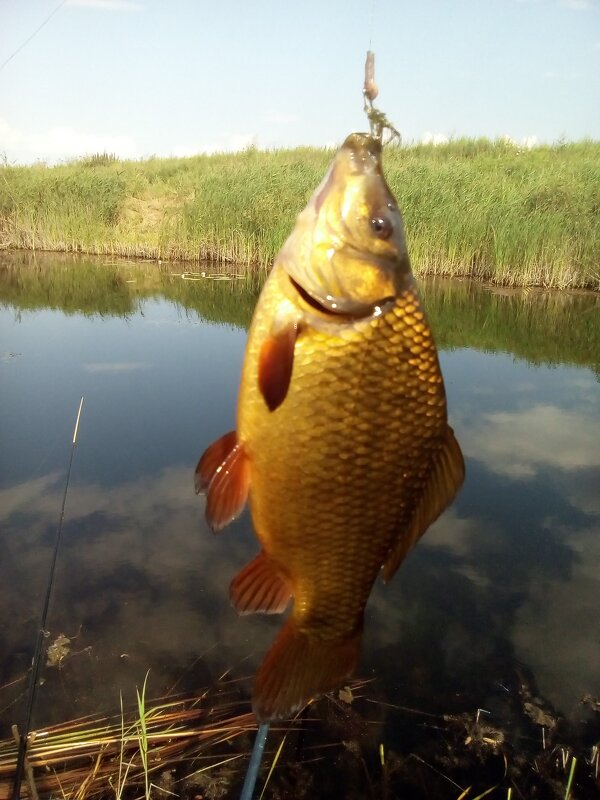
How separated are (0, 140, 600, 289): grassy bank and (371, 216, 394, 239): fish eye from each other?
1011 cm

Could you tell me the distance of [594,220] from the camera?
12.6 m

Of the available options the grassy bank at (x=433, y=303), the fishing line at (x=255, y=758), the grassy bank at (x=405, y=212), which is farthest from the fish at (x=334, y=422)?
the grassy bank at (x=405, y=212)

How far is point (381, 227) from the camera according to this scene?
4.25 ft

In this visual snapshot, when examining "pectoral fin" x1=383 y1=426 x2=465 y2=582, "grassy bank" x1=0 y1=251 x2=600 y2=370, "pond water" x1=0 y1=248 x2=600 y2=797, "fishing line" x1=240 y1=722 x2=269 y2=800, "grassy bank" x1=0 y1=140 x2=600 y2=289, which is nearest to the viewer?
"pectoral fin" x1=383 y1=426 x2=465 y2=582

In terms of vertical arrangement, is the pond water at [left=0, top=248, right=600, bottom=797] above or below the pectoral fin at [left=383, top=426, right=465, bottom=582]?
below

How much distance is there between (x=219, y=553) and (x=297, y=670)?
2987 mm

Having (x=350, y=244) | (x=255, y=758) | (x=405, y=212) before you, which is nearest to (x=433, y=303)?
(x=405, y=212)

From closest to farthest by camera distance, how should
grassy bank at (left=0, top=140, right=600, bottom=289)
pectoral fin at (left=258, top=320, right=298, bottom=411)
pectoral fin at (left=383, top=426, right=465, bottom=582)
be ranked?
pectoral fin at (left=258, top=320, right=298, bottom=411), pectoral fin at (left=383, top=426, right=465, bottom=582), grassy bank at (left=0, top=140, right=600, bottom=289)

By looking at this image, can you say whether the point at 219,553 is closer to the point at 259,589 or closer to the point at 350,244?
the point at 259,589

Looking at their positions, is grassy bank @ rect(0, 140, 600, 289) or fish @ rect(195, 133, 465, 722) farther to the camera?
grassy bank @ rect(0, 140, 600, 289)

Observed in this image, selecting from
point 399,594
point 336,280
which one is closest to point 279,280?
point 336,280

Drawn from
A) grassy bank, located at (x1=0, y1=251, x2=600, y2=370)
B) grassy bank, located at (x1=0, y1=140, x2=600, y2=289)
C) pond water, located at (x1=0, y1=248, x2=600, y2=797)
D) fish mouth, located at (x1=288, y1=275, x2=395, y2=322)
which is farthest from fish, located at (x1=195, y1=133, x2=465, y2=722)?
grassy bank, located at (x1=0, y1=140, x2=600, y2=289)

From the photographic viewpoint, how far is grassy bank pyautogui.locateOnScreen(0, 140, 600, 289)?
12320 millimetres

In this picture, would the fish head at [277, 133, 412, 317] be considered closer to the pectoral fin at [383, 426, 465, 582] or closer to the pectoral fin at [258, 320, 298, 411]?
the pectoral fin at [258, 320, 298, 411]
